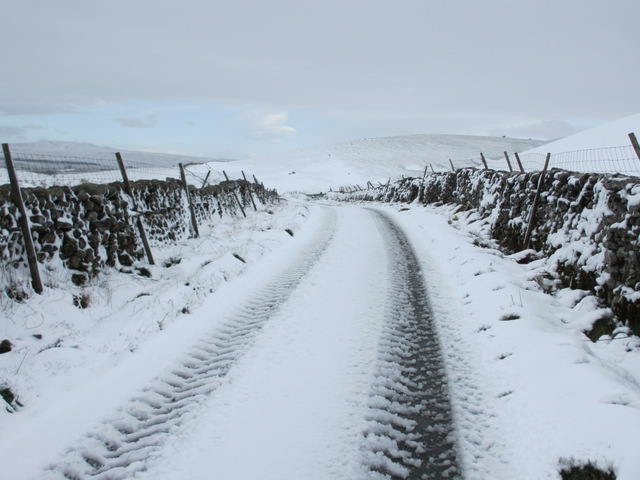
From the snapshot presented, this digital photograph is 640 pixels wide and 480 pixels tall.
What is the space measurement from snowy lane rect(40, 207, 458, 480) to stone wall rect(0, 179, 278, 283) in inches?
163

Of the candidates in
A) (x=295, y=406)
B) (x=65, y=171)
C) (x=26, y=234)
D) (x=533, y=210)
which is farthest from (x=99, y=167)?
(x=533, y=210)

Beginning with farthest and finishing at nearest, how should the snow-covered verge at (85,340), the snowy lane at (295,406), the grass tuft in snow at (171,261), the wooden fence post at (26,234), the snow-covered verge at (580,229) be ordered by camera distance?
1. the grass tuft in snow at (171,261)
2. the wooden fence post at (26,234)
3. the snow-covered verge at (580,229)
4. the snow-covered verge at (85,340)
5. the snowy lane at (295,406)

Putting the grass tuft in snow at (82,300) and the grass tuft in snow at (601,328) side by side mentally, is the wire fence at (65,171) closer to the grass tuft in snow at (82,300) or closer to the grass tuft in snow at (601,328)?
A: the grass tuft in snow at (82,300)

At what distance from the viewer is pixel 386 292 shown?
6992 mm

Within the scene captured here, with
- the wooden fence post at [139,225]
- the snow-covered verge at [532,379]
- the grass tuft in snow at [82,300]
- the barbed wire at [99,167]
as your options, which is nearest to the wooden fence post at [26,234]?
the grass tuft in snow at [82,300]

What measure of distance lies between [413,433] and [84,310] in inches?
252

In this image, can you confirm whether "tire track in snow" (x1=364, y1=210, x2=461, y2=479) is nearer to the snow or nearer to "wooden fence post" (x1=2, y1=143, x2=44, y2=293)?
the snow

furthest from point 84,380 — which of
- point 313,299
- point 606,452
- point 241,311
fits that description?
point 606,452

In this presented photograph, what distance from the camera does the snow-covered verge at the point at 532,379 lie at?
2.96 metres

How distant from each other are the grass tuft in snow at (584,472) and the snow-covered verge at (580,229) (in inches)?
119

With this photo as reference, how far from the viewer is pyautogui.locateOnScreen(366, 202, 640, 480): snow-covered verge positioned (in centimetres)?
296

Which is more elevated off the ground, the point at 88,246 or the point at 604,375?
the point at 88,246

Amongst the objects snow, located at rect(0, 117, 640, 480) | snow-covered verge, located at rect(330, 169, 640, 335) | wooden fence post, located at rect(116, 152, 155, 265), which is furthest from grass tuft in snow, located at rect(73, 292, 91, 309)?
snow-covered verge, located at rect(330, 169, 640, 335)

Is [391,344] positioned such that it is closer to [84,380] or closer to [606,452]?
[606,452]
